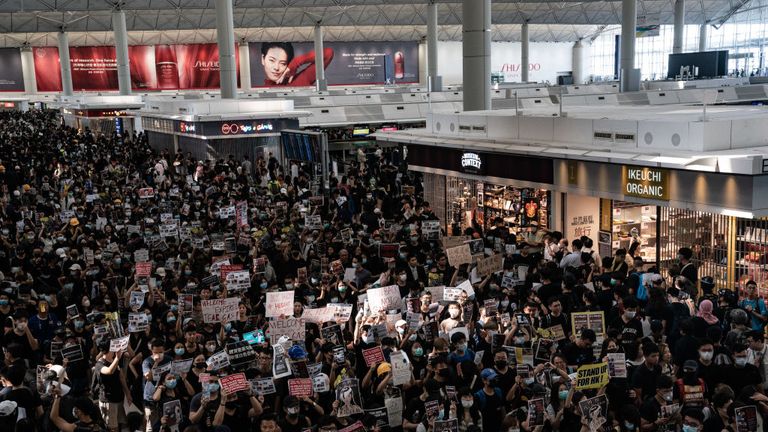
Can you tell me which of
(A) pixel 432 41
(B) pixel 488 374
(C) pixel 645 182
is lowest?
(B) pixel 488 374

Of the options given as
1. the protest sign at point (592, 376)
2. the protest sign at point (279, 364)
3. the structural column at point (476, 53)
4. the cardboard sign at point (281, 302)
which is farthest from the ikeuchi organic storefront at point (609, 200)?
the protest sign at point (279, 364)

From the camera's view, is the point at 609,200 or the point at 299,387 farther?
the point at 609,200

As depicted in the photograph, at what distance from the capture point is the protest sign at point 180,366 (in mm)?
8567

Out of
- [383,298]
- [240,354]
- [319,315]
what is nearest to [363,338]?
[319,315]

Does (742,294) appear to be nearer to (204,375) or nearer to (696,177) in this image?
(696,177)

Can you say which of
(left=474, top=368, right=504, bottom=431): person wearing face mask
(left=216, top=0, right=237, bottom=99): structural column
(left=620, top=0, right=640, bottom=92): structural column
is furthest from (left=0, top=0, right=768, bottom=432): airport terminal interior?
(left=620, top=0, right=640, bottom=92): structural column

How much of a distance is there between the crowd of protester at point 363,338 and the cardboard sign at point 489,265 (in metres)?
0.07

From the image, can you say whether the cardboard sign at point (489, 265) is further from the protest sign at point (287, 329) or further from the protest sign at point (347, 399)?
the protest sign at point (347, 399)

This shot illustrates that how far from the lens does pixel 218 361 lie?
8234mm

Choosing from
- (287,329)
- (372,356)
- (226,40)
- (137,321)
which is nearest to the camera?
(372,356)

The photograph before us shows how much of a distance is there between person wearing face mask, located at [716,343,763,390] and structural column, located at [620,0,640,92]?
97.2 feet

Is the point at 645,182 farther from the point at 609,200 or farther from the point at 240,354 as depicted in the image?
the point at 240,354

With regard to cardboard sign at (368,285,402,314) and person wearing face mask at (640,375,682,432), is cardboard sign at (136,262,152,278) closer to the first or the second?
cardboard sign at (368,285,402,314)

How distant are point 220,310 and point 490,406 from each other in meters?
4.05
